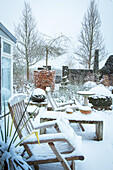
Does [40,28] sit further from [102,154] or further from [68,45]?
[102,154]

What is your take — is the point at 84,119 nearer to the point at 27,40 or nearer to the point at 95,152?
the point at 95,152

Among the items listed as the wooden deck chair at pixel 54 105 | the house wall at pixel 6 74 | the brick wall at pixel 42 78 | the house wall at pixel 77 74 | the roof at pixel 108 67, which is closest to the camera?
the wooden deck chair at pixel 54 105

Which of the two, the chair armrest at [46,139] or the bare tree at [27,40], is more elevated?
the bare tree at [27,40]

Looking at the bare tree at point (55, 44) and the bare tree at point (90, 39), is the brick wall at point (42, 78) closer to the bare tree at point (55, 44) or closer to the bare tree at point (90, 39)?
the bare tree at point (55, 44)

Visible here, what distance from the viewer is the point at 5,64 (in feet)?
14.1

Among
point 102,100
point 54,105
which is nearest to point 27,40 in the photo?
point 102,100

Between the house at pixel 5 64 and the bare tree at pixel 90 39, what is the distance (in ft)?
28.6

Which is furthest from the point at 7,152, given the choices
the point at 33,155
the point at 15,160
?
the point at 33,155

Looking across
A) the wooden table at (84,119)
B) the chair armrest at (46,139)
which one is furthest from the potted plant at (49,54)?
the chair armrest at (46,139)

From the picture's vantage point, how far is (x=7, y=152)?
142 cm

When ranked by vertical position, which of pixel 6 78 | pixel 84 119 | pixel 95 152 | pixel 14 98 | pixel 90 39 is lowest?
pixel 95 152

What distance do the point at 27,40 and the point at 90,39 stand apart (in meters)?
5.51

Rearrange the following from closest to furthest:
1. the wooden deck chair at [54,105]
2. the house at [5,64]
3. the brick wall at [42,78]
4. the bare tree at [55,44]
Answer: the wooden deck chair at [54,105], the house at [5,64], the brick wall at [42,78], the bare tree at [55,44]

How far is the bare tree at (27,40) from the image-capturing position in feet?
34.1
